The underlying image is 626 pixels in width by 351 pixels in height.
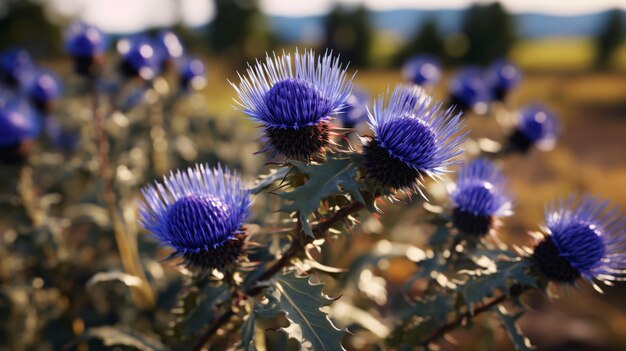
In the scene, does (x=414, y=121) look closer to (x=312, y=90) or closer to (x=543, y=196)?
(x=312, y=90)

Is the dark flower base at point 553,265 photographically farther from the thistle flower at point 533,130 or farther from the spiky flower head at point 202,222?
the thistle flower at point 533,130

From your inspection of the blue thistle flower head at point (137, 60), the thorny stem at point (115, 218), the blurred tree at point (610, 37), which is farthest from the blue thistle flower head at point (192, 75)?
the blurred tree at point (610, 37)

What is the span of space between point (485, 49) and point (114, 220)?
149 feet

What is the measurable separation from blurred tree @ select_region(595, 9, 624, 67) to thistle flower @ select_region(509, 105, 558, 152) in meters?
52.8

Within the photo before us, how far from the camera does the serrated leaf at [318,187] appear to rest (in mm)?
1853

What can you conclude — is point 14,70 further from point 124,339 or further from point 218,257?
point 218,257

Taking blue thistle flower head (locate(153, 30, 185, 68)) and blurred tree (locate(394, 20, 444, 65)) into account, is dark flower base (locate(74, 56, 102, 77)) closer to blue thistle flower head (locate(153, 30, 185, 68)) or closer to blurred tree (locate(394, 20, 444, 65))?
blue thistle flower head (locate(153, 30, 185, 68))

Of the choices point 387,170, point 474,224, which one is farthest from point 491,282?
point 387,170

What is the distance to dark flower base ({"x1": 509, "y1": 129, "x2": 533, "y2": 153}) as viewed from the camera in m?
4.86

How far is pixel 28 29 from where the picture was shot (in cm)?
3541

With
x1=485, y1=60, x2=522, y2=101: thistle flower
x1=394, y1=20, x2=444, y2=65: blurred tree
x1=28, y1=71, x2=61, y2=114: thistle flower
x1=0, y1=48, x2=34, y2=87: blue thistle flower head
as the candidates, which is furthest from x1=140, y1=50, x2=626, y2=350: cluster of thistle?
x1=394, y1=20, x2=444, y2=65: blurred tree

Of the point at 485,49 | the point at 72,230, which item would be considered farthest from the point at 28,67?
the point at 485,49

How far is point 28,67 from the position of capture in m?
6.90

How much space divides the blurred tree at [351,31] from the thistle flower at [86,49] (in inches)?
1766
